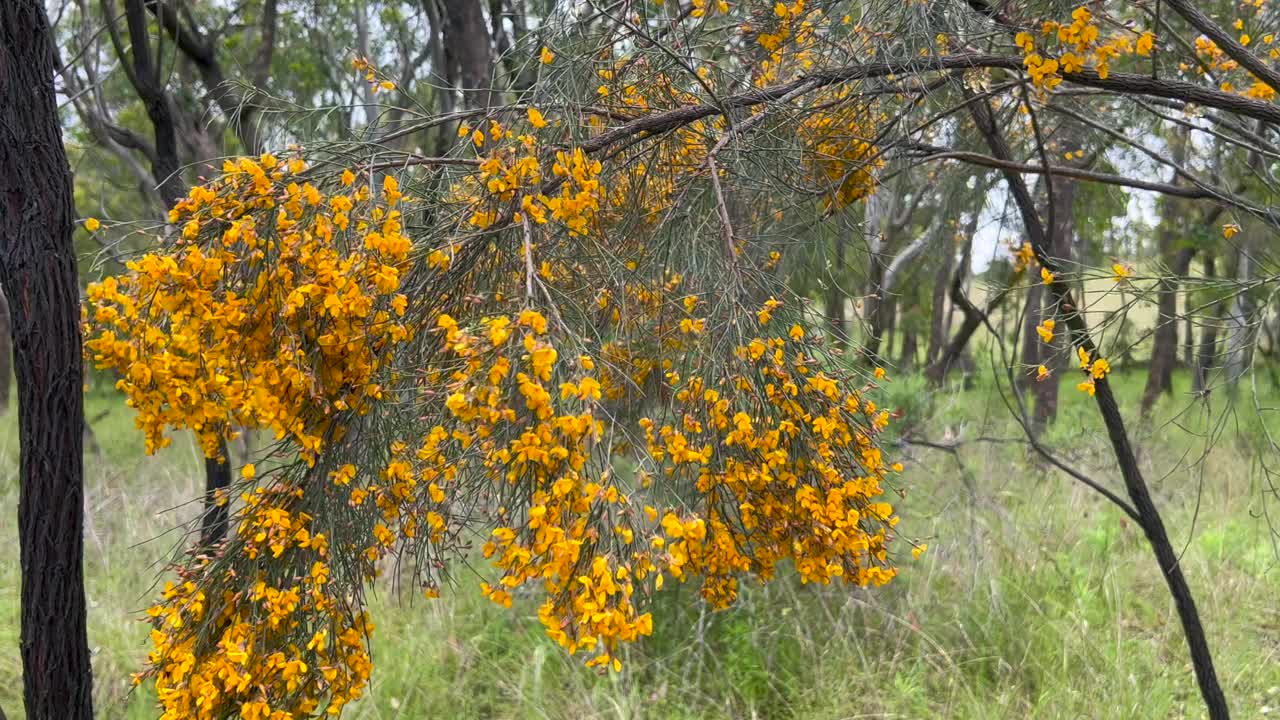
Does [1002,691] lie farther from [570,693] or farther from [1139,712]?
[570,693]

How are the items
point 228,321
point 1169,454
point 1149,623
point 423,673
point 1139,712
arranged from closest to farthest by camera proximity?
point 228,321 → point 1139,712 → point 423,673 → point 1149,623 → point 1169,454

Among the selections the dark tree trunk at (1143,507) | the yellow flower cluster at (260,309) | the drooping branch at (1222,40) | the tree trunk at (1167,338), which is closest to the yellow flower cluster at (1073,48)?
the drooping branch at (1222,40)

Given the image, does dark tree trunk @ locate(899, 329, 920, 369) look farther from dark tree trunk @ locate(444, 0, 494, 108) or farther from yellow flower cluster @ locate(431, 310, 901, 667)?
yellow flower cluster @ locate(431, 310, 901, 667)

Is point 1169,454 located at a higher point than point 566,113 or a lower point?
lower

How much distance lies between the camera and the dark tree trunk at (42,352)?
6.45 feet

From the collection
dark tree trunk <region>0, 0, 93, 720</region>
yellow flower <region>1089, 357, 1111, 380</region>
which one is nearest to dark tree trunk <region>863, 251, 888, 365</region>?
yellow flower <region>1089, 357, 1111, 380</region>

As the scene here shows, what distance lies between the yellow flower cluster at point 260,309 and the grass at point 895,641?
1.76m

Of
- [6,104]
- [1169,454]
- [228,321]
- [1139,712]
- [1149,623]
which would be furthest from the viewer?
[1169,454]

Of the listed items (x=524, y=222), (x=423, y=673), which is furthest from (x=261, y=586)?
(x=423, y=673)

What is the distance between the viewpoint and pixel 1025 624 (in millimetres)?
3777

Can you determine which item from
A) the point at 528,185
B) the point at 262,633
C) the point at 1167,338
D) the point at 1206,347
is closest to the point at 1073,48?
the point at 528,185

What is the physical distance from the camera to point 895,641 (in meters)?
3.70

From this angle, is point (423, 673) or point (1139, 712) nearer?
point (1139, 712)

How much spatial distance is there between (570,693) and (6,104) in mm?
2626
